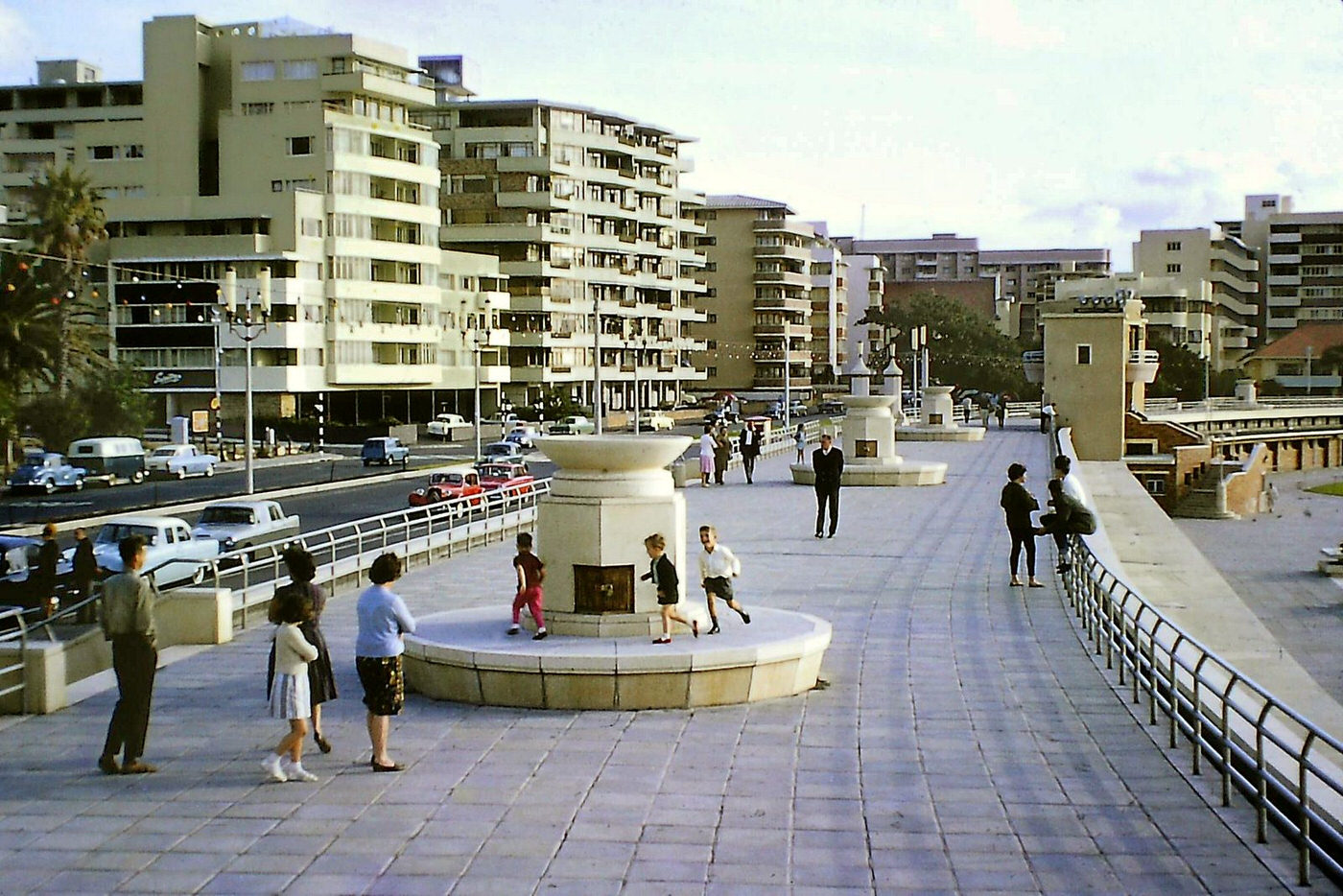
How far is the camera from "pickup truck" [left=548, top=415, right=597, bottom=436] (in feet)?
222

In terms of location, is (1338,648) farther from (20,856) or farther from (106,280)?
(106,280)

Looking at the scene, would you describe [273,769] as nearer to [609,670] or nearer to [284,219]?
[609,670]

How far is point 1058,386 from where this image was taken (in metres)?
59.5

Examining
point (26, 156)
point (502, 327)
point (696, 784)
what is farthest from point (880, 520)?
point (26, 156)

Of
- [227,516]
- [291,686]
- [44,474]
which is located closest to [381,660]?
[291,686]

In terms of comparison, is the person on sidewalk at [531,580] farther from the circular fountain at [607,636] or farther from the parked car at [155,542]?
the parked car at [155,542]

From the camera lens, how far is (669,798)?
8.65 m

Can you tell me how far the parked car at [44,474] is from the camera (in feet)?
108

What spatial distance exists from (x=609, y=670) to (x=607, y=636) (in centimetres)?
85

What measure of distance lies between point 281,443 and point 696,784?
5362cm

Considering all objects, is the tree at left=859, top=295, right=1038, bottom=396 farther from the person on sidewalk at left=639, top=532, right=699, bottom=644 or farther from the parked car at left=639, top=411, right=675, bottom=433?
the person on sidewalk at left=639, top=532, right=699, bottom=644

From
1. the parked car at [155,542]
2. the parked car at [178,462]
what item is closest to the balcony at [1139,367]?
the parked car at [178,462]

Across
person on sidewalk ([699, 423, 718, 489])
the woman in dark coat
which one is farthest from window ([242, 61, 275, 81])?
the woman in dark coat

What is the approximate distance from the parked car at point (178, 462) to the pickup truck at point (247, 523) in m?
17.0
